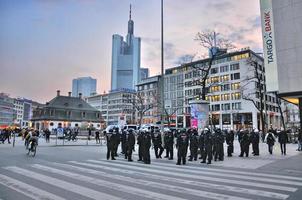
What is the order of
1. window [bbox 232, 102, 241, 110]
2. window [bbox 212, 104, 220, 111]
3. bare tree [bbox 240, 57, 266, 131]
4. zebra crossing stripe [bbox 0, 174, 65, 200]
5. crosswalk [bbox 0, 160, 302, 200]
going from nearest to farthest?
1. zebra crossing stripe [bbox 0, 174, 65, 200]
2. crosswalk [bbox 0, 160, 302, 200]
3. bare tree [bbox 240, 57, 266, 131]
4. window [bbox 232, 102, 241, 110]
5. window [bbox 212, 104, 220, 111]

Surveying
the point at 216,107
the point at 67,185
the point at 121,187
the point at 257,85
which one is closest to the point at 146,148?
the point at 121,187

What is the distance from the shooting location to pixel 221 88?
8831cm

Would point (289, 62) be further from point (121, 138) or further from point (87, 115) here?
point (87, 115)

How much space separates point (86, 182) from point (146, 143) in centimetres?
671

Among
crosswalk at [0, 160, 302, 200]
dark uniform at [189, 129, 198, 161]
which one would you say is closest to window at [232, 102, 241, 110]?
Answer: dark uniform at [189, 129, 198, 161]

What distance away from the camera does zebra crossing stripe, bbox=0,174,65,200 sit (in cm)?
698

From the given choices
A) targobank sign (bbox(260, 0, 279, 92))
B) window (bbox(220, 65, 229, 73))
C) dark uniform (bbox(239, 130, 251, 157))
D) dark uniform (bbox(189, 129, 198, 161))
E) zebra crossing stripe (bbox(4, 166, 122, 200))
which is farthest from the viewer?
window (bbox(220, 65, 229, 73))

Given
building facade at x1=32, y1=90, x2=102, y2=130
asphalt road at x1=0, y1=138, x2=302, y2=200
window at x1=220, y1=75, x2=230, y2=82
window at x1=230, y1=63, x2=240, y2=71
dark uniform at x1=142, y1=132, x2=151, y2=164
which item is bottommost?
asphalt road at x1=0, y1=138, x2=302, y2=200

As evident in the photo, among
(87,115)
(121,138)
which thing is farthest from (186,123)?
(121,138)

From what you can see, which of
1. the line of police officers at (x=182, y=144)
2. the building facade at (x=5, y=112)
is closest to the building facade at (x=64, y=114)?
the building facade at (x=5, y=112)

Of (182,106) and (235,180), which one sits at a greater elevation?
(182,106)

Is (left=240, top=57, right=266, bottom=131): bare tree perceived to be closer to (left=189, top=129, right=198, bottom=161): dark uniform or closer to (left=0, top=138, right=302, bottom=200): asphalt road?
(left=189, top=129, right=198, bottom=161): dark uniform

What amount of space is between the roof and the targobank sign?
85121 mm

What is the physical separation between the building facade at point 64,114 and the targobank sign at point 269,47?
74.0 m
